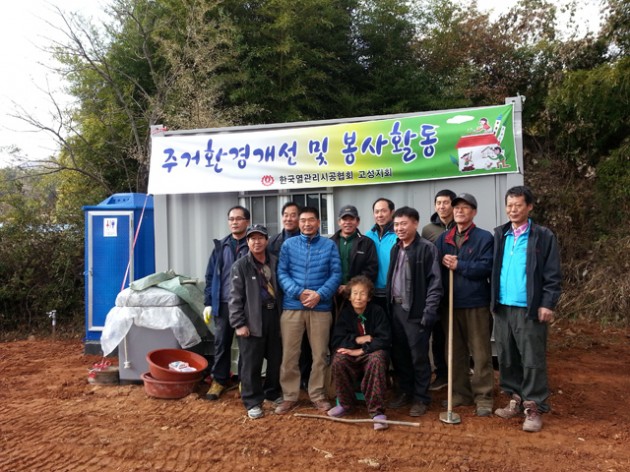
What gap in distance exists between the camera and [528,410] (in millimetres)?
4016

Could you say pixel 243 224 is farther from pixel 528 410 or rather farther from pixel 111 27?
pixel 111 27

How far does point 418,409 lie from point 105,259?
431 centimetres

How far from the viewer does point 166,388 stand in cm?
482

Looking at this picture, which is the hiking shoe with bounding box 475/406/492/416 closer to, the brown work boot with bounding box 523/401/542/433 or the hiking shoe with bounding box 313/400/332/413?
the brown work boot with bounding box 523/401/542/433

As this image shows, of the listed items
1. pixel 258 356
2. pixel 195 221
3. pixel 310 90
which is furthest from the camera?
pixel 310 90

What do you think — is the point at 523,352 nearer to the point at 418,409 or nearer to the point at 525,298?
the point at 525,298

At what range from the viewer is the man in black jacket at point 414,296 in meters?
4.20

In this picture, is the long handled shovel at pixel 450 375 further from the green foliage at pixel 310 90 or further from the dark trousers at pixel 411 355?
the green foliage at pixel 310 90

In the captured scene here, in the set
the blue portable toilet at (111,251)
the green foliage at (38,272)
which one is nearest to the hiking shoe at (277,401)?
the blue portable toilet at (111,251)

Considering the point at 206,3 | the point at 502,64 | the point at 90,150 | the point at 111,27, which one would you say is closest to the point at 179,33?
the point at 206,3

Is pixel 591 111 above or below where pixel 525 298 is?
above

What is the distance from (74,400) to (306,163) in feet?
10.3

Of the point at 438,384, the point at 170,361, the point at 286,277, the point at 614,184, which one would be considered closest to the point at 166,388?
the point at 170,361

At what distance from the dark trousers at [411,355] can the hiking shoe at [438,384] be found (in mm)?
436
